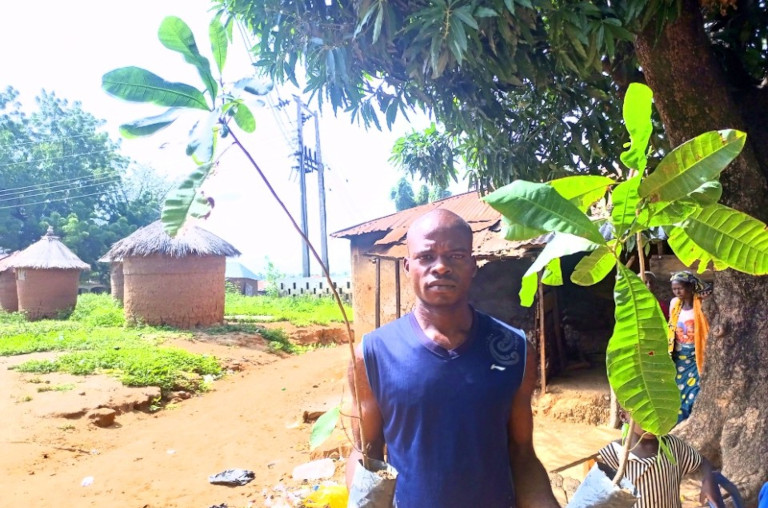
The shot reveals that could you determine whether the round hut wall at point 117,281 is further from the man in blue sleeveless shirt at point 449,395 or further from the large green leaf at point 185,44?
the large green leaf at point 185,44

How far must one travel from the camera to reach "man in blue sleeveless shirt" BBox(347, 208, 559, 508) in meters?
1.37

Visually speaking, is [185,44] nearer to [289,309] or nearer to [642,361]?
[642,361]

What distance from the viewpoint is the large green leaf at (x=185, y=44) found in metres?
1.01

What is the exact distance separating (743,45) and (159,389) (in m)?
8.45

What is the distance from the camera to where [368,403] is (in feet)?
4.76

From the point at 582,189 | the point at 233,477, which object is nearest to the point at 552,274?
the point at 582,189

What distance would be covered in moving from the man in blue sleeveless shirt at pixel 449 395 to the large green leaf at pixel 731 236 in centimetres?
56

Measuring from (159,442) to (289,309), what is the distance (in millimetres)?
13197

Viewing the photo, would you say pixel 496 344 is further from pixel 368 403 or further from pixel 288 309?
pixel 288 309

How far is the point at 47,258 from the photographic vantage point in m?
16.4

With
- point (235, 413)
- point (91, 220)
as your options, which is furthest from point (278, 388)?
point (91, 220)

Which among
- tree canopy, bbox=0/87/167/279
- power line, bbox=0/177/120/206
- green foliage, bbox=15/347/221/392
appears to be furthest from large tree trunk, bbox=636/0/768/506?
power line, bbox=0/177/120/206

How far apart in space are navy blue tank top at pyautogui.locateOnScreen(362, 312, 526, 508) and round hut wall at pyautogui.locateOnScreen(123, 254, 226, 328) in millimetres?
13444

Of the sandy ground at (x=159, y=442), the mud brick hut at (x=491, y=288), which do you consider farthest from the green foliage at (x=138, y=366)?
the mud brick hut at (x=491, y=288)
